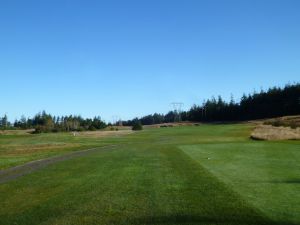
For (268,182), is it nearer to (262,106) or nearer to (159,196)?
(159,196)

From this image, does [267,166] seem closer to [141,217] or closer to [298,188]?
[298,188]

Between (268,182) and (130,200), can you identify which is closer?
(130,200)

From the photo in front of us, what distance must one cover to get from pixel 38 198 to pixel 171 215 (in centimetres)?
575

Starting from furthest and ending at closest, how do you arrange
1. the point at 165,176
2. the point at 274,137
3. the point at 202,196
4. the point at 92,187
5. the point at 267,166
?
the point at 274,137 → the point at 267,166 → the point at 165,176 → the point at 92,187 → the point at 202,196

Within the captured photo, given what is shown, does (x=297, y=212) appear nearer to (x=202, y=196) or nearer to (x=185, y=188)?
(x=202, y=196)

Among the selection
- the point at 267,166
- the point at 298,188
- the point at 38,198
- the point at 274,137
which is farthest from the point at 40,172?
the point at 274,137

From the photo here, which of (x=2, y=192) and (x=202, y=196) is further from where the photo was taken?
(x=2, y=192)

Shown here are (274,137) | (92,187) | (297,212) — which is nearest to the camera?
(297,212)

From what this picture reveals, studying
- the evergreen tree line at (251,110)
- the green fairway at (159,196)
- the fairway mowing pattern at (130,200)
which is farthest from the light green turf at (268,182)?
the evergreen tree line at (251,110)

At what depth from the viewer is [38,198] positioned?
16500 mm

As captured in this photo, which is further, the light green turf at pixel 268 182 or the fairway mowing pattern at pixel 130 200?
the light green turf at pixel 268 182

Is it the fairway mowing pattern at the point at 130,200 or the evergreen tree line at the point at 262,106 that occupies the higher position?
the evergreen tree line at the point at 262,106

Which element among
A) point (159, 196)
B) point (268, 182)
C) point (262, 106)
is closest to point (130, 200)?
point (159, 196)

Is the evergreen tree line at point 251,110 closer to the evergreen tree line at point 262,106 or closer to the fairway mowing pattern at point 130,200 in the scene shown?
the evergreen tree line at point 262,106
